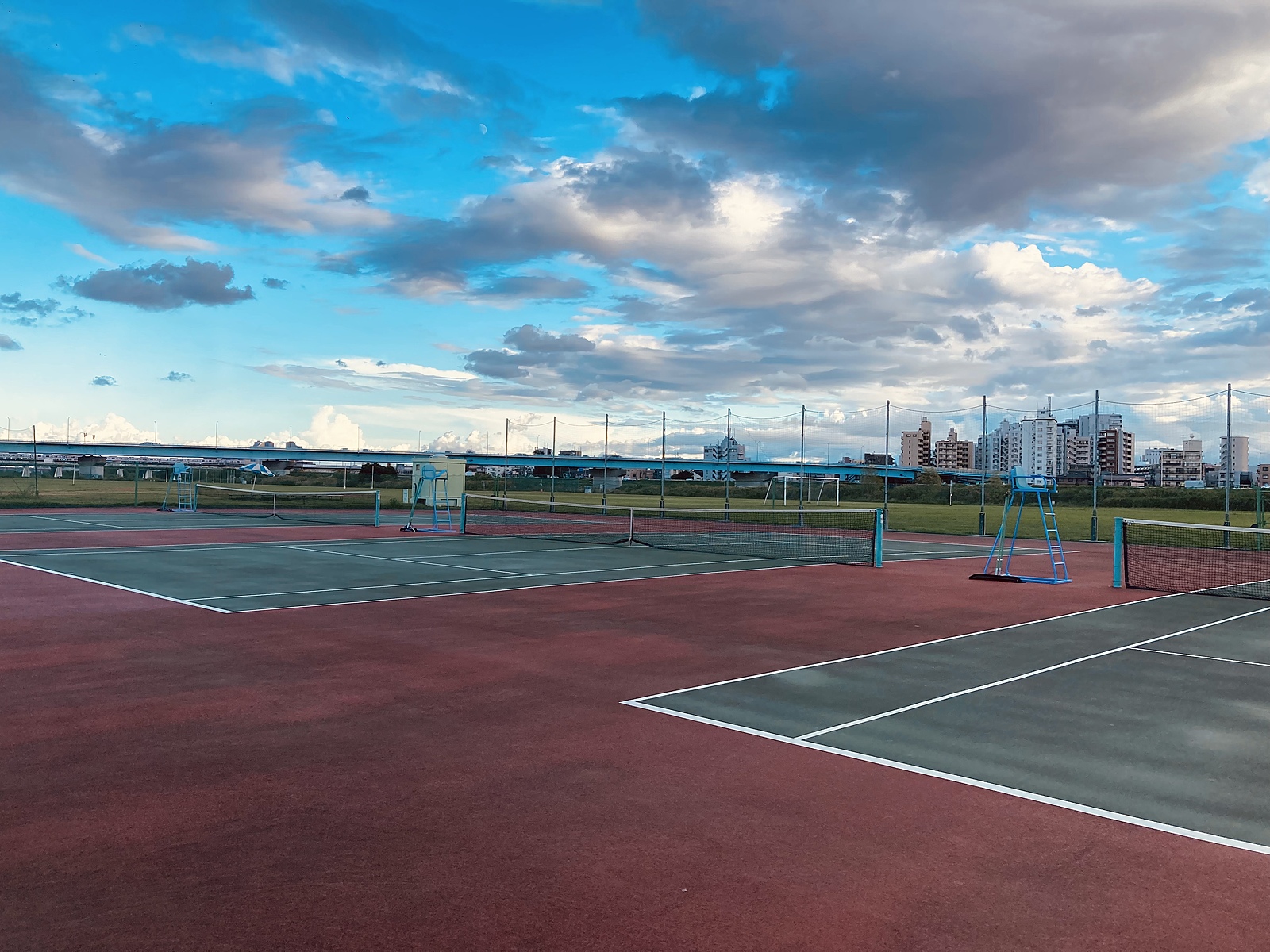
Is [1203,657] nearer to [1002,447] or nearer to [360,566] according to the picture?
[360,566]

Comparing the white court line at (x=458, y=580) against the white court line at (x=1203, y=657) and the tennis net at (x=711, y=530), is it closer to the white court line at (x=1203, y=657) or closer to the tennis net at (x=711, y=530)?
the tennis net at (x=711, y=530)

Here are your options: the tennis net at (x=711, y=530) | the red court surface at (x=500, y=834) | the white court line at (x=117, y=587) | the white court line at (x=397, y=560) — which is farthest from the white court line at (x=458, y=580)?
the red court surface at (x=500, y=834)

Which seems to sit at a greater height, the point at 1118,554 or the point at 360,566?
the point at 1118,554

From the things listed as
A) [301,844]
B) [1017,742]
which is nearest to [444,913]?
[301,844]

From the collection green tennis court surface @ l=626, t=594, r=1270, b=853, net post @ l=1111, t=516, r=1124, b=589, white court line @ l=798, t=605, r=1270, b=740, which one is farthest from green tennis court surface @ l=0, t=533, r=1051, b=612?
white court line @ l=798, t=605, r=1270, b=740

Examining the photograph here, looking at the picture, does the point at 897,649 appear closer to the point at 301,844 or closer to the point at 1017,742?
the point at 1017,742

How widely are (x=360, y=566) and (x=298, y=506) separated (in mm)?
28640

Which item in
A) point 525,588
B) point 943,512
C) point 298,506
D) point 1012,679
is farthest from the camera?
point 943,512

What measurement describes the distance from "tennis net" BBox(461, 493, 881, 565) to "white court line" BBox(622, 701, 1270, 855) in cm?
1416

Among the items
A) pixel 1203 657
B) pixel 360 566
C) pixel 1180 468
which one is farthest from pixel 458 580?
pixel 1180 468

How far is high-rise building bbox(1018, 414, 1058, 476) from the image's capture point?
1565 inches

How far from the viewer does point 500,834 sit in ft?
16.5

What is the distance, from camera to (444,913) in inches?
162

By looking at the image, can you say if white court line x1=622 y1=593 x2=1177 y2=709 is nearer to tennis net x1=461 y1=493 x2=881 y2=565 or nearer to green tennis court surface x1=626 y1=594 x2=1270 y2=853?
green tennis court surface x1=626 y1=594 x2=1270 y2=853
